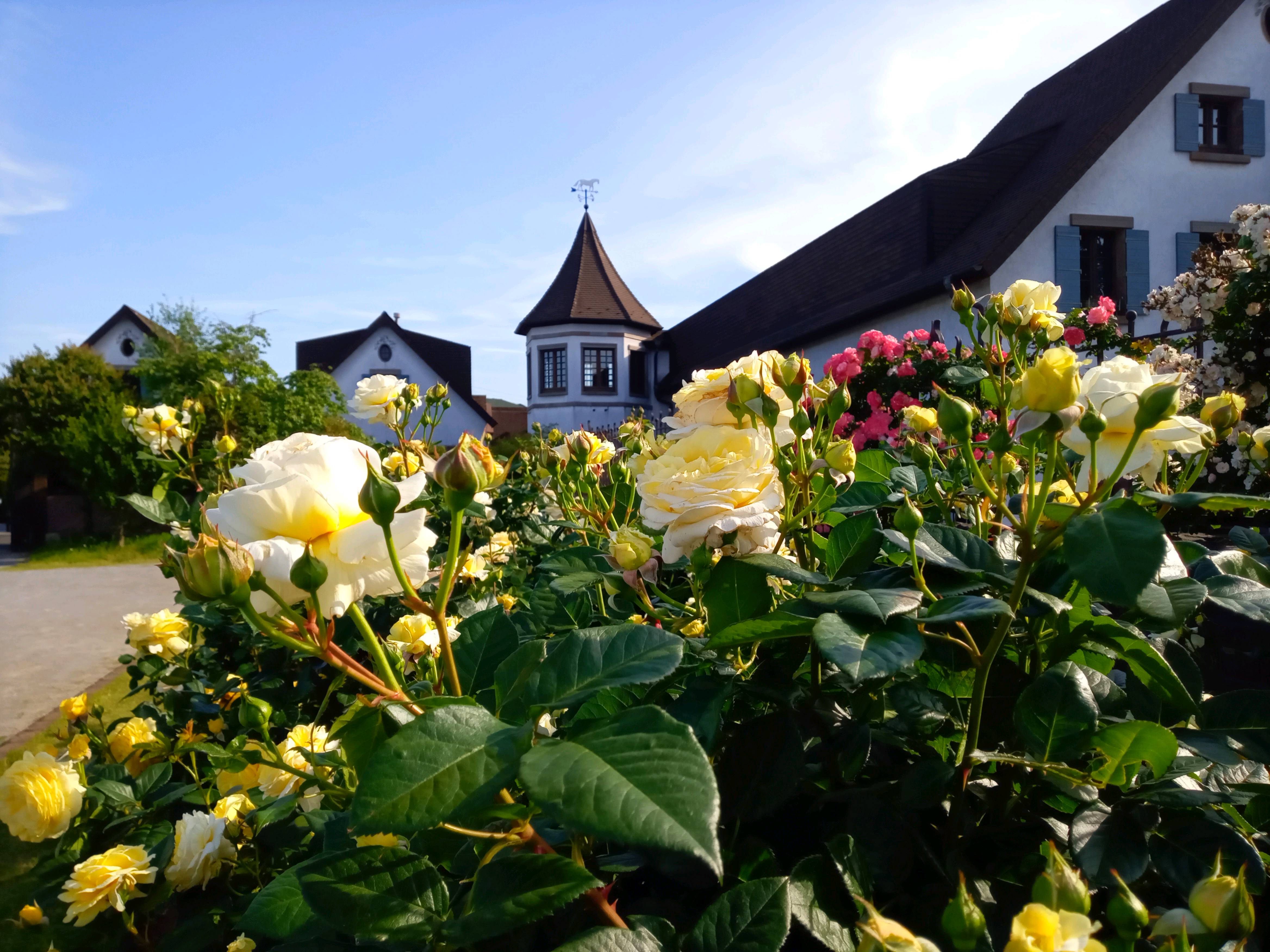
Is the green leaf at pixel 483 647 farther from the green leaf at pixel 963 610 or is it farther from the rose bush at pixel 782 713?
the green leaf at pixel 963 610

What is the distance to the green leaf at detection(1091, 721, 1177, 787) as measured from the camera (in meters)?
0.56

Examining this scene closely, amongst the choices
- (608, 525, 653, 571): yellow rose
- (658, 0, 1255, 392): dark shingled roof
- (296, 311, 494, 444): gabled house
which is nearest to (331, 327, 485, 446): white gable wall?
(296, 311, 494, 444): gabled house

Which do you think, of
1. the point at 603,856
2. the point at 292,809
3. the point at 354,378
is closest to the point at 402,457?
the point at 292,809

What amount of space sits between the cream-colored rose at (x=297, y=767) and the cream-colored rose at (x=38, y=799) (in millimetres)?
255

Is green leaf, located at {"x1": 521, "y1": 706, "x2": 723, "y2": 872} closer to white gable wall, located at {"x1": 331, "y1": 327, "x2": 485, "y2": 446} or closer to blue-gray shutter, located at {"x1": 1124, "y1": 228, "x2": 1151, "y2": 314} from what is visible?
blue-gray shutter, located at {"x1": 1124, "y1": 228, "x2": 1151, "y2": 314}

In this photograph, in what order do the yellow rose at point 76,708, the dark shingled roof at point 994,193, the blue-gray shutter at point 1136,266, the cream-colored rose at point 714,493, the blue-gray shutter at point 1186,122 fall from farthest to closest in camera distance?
the blue-gray shutter at point 1186,122
the blue-gray shutter at point 1136,266
the dark shingled roof at point 994,193
the yellow rose at point 76,708
the cream-colored rose at point 714,493

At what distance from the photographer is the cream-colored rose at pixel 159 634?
6.11 feet

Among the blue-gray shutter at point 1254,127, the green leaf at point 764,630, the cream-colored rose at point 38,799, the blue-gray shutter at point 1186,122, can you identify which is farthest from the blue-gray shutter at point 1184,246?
the cream-colored rose at point 38,799

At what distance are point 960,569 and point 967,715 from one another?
20 centimetres

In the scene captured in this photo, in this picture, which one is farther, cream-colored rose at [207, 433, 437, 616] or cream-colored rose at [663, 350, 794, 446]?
cream-colored rose at [663, 350, 794, 446]

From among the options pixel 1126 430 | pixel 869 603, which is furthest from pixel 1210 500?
pixel 869 603

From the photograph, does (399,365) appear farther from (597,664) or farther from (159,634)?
(597,664)

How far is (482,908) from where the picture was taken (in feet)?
1.53

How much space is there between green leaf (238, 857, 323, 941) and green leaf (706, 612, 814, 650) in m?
0.31
